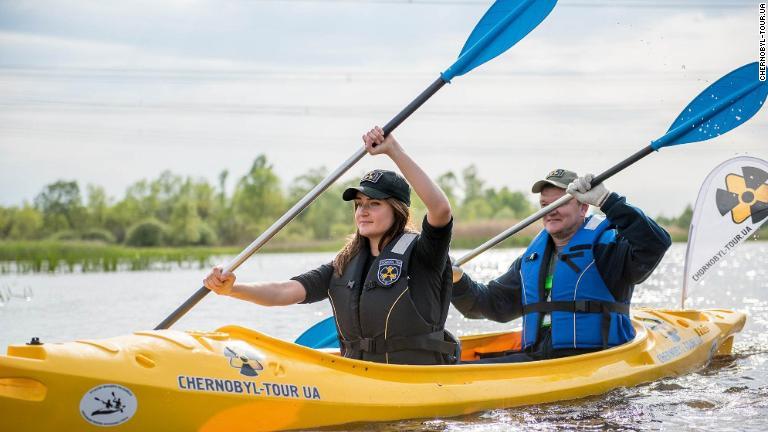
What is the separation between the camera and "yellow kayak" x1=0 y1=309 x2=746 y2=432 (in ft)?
11.9

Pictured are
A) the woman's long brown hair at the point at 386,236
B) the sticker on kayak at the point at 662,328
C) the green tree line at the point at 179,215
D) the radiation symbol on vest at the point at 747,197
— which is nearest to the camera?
the woman's long brown hair at the point at 386,236

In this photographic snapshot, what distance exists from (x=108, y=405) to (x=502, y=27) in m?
2.97

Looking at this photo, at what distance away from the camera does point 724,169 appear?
7789mm

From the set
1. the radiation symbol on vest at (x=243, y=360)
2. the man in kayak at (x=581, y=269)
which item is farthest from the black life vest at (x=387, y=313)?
the man in kayak at (x=581, y=269)

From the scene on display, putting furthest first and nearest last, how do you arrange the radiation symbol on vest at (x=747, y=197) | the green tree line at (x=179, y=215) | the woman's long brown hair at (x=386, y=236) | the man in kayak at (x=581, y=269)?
the green tree line at (x=179, y=215) < the radiation symbol on vest at (x=747, y=197) < the man in kayak at (x=581, y=269) < the woman's long brown hair at (x=386, y=236)

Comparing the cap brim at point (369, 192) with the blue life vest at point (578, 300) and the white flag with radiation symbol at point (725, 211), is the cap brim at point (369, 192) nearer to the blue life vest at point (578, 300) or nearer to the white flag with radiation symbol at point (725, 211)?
the blue life vest at point (578, 300)

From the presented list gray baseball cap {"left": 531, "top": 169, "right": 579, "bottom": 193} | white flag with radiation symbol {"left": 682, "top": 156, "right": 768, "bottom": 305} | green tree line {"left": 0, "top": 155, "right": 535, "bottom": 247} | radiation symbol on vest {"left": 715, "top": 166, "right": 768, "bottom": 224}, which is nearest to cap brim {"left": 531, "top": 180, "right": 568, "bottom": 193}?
gray baseball cap {"left": 531, "top": 169, "right": 579, "bottom": 193}

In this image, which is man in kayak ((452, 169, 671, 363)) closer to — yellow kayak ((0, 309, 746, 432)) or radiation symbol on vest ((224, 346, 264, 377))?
yellow kayak ((0, 309, 746, 432))

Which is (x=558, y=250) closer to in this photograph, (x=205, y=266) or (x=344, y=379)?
→ (x=344, y=379)

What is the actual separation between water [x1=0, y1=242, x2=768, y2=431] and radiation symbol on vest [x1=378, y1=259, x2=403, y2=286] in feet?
2.19

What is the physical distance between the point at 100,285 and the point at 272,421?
11932 millimetres

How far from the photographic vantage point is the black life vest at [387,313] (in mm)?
4457

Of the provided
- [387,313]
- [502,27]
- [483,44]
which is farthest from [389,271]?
[502,27]

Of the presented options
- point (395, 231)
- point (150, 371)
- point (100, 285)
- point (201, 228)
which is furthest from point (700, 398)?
point (201, 228)
